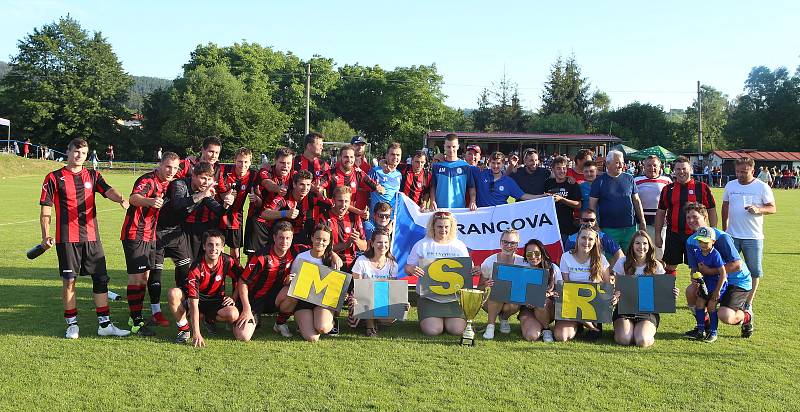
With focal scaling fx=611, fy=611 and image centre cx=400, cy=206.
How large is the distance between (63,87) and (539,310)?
66.2m

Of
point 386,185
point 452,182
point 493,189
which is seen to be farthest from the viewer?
point 493,189

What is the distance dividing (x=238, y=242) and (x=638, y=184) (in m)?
5.02

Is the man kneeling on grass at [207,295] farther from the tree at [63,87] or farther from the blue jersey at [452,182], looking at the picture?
the tree at [63,87]

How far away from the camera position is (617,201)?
708 cm

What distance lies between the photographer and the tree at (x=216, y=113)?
55188 mm

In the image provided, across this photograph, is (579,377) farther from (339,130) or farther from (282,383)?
(339,130)

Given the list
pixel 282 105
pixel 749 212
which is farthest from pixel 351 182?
pixel 282 105

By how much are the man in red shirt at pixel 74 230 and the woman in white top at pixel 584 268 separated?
13.5 ft

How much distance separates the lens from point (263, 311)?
5996 millimetres

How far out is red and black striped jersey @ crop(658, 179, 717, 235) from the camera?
7008 millimetres

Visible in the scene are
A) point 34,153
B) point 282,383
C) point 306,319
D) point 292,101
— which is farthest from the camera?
point 292,101

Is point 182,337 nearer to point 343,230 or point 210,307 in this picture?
point 210,307

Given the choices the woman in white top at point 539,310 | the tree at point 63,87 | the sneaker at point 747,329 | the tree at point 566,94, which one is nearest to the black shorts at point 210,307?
the woman in white top at point 539,310

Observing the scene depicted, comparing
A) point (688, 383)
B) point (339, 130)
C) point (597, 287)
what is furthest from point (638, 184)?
point (339, 130)
